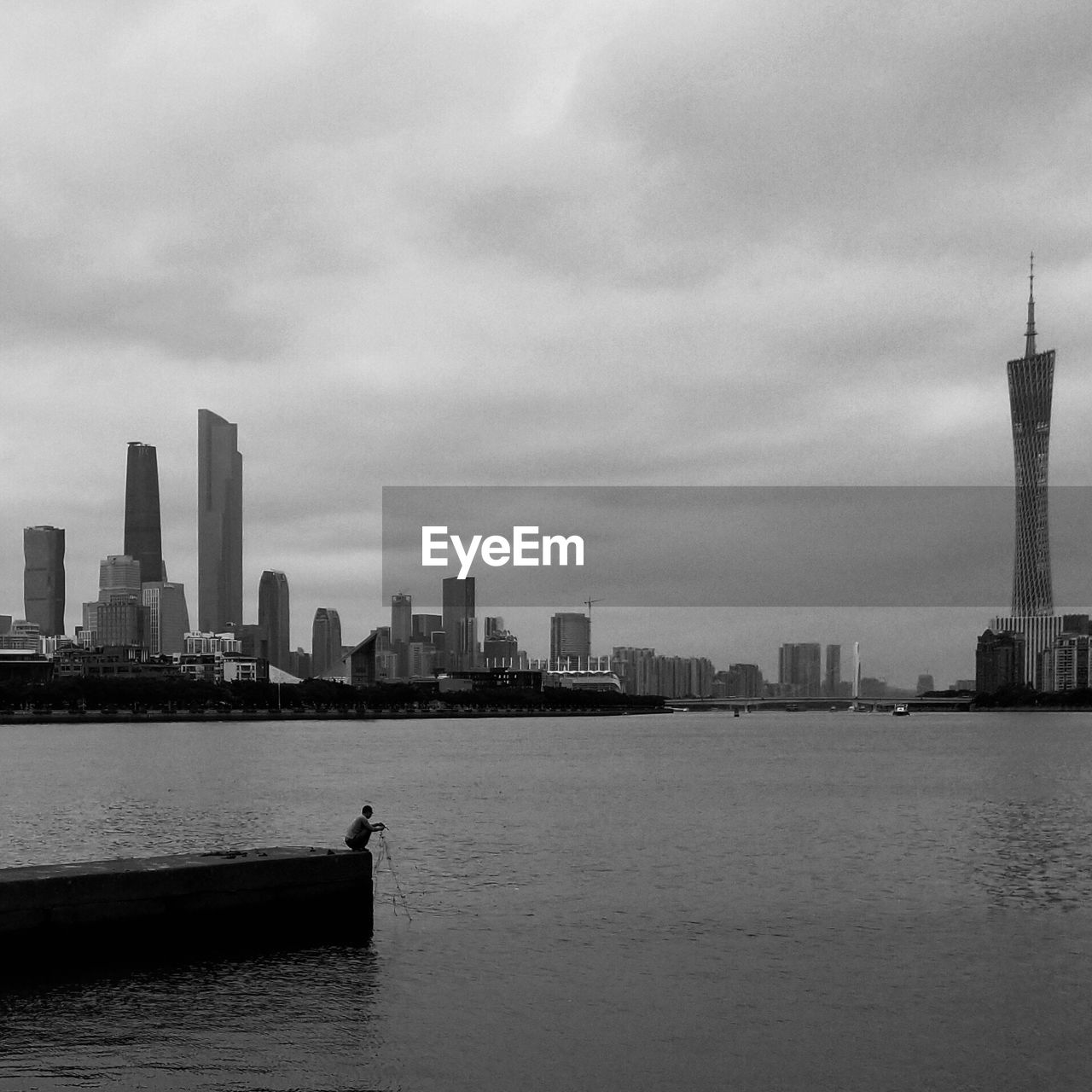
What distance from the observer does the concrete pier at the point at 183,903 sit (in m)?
25.0

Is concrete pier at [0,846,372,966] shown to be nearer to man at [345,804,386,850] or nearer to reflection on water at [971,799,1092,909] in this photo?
man at [345,804,386,850]

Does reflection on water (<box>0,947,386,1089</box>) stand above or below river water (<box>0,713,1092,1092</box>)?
above

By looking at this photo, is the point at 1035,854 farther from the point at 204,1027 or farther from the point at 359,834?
the point at 204,1027

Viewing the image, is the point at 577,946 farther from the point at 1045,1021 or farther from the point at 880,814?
the point at 880,814

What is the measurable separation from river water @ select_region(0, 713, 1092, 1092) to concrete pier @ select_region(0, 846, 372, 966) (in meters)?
0.74

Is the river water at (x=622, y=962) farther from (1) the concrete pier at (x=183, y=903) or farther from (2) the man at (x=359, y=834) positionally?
(2) the man at (x=359, y=834)

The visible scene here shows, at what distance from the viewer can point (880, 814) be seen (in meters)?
62.6

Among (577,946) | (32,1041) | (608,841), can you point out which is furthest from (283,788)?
(32,1041)

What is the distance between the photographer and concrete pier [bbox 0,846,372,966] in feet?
81.9

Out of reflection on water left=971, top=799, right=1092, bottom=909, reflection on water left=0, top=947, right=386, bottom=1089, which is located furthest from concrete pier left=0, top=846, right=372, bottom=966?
reflection on water left=971, top=799, right=1092, bottom=909

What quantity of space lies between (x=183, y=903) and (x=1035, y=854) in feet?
105

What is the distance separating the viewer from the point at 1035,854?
4725cm

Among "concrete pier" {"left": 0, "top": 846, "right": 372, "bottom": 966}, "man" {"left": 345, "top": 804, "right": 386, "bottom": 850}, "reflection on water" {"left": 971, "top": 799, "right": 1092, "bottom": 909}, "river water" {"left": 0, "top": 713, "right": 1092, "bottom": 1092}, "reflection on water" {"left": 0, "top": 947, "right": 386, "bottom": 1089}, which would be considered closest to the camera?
"reflection on water" {"left": 0, "top": 947, "right": 386, "bottom": 1089}

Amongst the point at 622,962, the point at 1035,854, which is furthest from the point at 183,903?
the point at 1035,854
